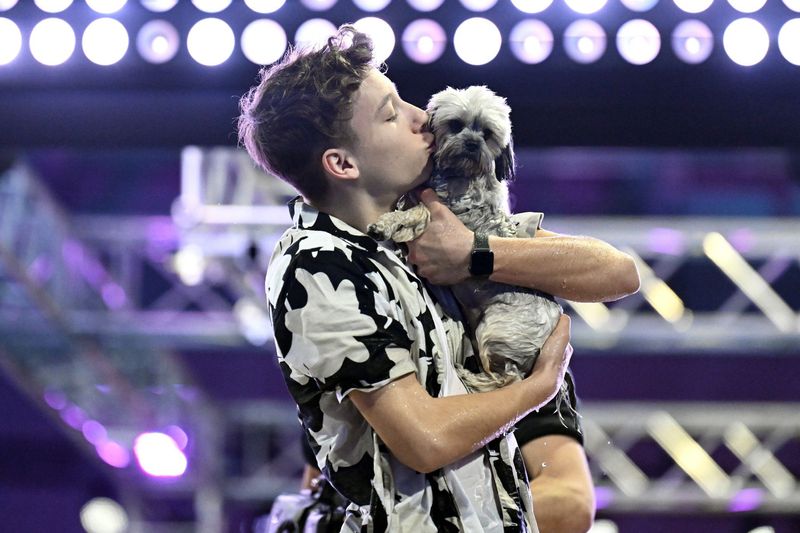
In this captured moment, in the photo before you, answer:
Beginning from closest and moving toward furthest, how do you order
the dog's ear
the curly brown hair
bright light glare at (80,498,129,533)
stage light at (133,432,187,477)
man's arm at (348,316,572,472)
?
man's arm at (348,316,572,472) → the curly brown hair → the dog's ear → stage light at (133,432,187,477) → bright light glare at (80,498,129,533)

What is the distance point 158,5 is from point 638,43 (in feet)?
5.09

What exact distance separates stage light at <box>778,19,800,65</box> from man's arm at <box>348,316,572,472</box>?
7.51ft

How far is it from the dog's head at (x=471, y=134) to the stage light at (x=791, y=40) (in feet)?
5.74

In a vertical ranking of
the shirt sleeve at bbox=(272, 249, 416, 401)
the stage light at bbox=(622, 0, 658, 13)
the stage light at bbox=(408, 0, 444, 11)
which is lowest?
the shirt sleeve at bbox=(272, 249, 416, 401)

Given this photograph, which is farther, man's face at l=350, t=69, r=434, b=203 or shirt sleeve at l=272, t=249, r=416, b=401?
man's face at l=350, t=69, r=434, b=203

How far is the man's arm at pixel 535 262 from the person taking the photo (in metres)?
1.82

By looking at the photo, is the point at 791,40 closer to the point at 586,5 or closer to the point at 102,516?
the point at 586,5

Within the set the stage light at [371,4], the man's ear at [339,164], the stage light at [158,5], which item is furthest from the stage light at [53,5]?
the man's ear at [339,164]

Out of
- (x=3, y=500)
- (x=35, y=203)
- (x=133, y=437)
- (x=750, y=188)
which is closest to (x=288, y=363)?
(x=35, y=203)

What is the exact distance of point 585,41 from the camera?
3.54 meters

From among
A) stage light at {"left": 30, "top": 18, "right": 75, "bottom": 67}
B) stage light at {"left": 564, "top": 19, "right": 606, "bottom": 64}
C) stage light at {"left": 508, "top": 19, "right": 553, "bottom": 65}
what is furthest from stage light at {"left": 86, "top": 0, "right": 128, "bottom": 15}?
stage light at {"left": 564, "top": 19, "right": 606, "bottom": 64}

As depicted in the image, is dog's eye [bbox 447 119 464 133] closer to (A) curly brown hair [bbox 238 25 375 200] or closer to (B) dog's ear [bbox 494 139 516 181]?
(B) dog's ear [bbox 494 139 516 181]

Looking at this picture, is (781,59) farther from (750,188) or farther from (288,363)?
(750,188)

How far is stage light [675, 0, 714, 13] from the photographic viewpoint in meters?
3.54
